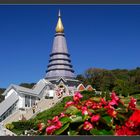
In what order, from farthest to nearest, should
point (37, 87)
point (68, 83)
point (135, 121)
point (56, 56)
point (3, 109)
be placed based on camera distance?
point (56, 56) < point (68, 83) < point (37, 87) < point (3, 109) < point (135, 121)

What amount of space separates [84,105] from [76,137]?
16 centimetres

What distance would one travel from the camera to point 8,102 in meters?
16.2

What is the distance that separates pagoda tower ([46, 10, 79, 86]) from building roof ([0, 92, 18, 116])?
3.03m

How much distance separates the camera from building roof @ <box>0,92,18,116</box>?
47.5ft

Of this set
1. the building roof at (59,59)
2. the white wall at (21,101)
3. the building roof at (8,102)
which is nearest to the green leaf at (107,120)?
the building roof at (8,102)

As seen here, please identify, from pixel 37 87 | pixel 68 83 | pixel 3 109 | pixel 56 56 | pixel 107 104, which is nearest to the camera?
pixel 107 104

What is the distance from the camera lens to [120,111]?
138cm

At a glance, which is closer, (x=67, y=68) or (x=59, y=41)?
(x=67, y=68)

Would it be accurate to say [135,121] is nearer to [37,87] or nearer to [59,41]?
[37,87]

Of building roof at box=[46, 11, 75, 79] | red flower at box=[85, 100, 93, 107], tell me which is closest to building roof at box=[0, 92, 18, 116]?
building roof at box=[46, 11, 75, 79]

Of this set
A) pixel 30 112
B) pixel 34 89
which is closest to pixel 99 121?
pixel 30 112

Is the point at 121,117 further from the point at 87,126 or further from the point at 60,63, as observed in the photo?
the point at 60,63

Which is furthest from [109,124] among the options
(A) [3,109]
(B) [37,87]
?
(B) [37,87]

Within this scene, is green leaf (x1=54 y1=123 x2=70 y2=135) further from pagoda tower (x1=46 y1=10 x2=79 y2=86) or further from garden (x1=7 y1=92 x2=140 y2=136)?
pagoda tower (x1=46 y1=10 x2=79 y2=86)
